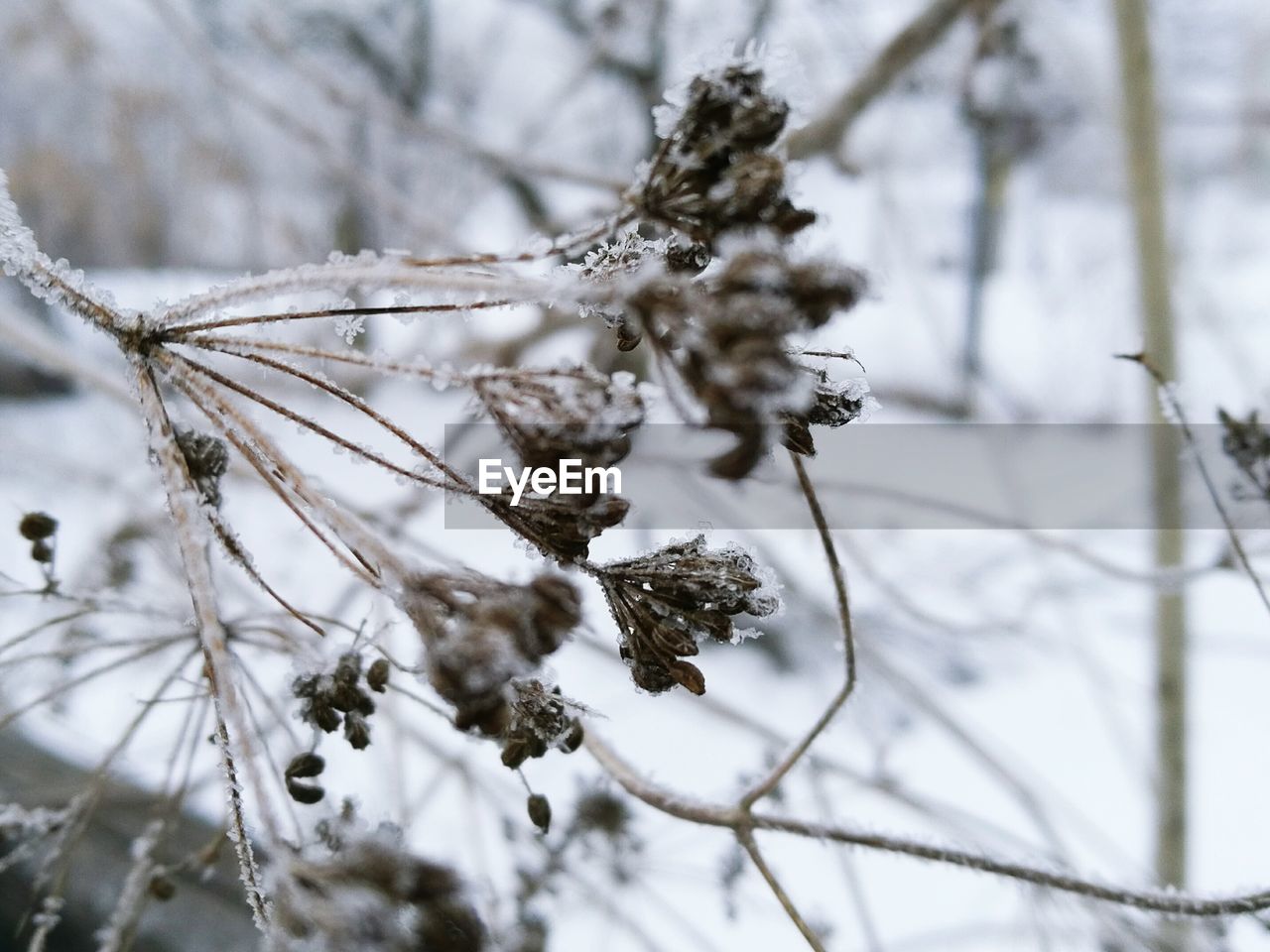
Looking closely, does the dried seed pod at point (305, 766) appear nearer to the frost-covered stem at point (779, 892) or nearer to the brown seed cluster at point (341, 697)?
the brown seed cluster at point (341, 697)

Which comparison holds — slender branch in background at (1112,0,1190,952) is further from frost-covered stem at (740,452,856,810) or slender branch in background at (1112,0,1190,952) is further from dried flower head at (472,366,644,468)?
dried flower head at (472,366,644,468)

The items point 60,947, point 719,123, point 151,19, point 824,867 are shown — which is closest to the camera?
point 719,123

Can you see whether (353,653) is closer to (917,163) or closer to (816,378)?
(816,378)

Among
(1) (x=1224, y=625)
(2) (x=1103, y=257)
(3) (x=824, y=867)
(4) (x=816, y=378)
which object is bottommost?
(4) (x=816, y=378)

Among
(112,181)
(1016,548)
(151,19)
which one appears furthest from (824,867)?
(151,19)

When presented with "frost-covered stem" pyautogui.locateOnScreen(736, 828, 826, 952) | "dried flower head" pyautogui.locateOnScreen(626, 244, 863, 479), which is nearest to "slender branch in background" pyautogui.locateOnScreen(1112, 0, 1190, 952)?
"frost-covered stem" pyautogui.locateOnScreen(736, 828, 826, 952)

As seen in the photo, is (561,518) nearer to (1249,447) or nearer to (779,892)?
(779,892)
